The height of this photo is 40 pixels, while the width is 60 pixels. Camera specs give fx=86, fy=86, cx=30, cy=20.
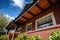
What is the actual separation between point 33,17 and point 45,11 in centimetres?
187

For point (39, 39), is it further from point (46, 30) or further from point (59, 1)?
point (59, 1)

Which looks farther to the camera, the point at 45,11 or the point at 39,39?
the point at 45,11

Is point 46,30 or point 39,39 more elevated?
point 46,30

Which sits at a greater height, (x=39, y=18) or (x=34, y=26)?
(x=39, y=18)

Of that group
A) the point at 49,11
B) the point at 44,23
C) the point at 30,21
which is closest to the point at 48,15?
the point at 49,11

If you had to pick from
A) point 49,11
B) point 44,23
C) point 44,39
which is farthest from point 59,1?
point 44,39

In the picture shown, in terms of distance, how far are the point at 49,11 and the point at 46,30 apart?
105 inches

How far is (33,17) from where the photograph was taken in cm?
944

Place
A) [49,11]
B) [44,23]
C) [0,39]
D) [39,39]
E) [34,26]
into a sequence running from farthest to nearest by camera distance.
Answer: [0,39], [34,26], [44,23], [49,11], [39,39]

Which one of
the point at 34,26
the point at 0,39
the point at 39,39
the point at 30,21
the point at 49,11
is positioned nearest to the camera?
the point at 39,39

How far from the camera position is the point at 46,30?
535 centimetres

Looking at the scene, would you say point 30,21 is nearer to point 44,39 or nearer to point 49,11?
point 49,11

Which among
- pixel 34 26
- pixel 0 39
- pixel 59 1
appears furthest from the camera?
pixel 0 39

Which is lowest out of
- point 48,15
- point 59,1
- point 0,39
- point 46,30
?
point 0,39
